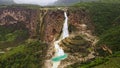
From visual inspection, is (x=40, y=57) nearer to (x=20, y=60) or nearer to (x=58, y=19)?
(x=20, y=60)

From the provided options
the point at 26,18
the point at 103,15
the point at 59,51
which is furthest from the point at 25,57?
the point at 26,18

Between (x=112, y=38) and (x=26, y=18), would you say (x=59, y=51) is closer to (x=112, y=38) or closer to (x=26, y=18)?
(x=112, y=38)

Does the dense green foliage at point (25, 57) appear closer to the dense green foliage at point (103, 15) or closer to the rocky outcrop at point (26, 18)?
the dense green foliage at point (103, 15)

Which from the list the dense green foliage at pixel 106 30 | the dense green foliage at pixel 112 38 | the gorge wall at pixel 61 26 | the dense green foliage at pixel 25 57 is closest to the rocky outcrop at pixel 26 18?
the gorge wall at pixel 61 26

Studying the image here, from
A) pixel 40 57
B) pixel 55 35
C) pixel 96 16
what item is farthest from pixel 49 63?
pixel 96 16

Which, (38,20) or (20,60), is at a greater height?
(38,20)

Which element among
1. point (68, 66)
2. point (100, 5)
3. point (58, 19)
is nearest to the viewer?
point (68, 66)

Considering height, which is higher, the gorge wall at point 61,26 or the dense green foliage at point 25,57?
the gorge wall at point 61,26

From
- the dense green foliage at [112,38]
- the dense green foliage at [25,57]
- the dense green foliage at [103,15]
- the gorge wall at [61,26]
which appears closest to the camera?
the dense green foliage at [25,57]

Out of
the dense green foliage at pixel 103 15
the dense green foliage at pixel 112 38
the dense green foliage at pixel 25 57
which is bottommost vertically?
the dense green foliage at pixel 25 57
